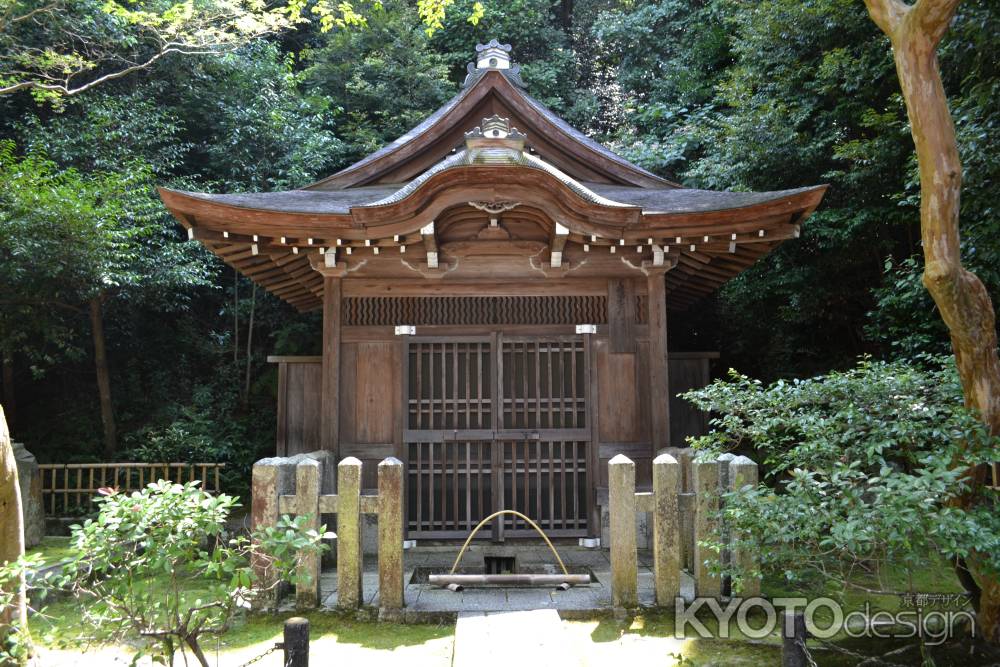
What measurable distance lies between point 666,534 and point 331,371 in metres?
3.87

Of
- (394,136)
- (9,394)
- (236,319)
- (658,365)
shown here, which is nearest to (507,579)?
(658,365)

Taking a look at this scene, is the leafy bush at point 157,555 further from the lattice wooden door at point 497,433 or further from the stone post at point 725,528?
the lattice wooden door at point 497,433

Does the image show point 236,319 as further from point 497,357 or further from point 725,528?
point 725,528

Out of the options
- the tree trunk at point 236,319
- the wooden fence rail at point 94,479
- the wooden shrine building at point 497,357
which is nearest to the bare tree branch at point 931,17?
the wooden shrine building at point 497,357

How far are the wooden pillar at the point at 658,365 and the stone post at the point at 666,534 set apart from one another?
2004 mm

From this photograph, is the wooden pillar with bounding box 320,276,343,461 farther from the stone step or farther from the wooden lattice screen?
the stone step

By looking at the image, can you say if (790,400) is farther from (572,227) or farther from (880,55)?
(880,55)

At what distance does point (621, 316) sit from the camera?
7.41 metres

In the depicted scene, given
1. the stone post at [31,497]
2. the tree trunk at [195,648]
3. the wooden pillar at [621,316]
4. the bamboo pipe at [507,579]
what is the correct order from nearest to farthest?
the tree trunk at [195,648], the bamboo pipe at [507,579], the wooden pillar at [621,316], the stone post at [31,497]

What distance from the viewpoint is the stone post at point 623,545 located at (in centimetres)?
495

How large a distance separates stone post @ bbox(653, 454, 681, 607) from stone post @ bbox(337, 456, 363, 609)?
2.22 metres

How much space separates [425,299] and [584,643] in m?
4.07

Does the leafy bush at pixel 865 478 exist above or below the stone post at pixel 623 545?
above

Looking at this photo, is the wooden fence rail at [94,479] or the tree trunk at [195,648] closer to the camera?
the tree trunk at [195,648]
